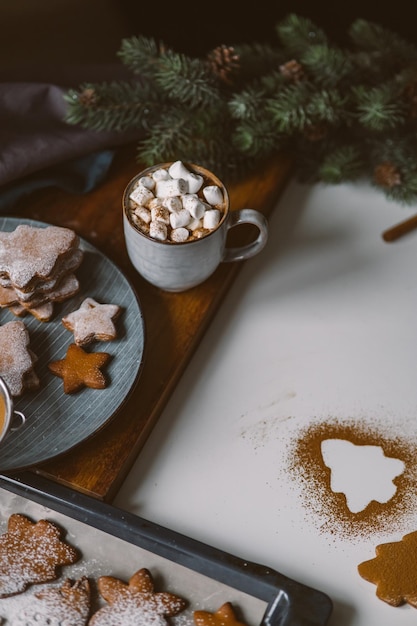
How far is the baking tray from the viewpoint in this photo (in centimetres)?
90

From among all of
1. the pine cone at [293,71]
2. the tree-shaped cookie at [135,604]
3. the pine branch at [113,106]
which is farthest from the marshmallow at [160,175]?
the tree-shaped cookie at [135,604]

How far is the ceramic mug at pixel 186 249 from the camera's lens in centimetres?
106

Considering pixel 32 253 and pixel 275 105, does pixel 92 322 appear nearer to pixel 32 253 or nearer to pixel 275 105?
pixel 32 253

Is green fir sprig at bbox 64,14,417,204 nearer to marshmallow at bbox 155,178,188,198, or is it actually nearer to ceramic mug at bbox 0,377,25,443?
marshmallow at bbox 155,178,188,198

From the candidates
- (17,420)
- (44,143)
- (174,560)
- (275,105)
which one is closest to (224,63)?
(275,105)

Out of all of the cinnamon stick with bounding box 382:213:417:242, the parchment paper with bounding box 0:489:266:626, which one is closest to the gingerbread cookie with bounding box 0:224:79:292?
the parchment paper with bounding box 0:489:266:626

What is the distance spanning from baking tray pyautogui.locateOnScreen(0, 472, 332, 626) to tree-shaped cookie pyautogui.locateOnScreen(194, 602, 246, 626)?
12 mm

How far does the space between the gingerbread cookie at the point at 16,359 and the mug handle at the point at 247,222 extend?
0.34 metres

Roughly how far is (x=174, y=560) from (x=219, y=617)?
9 centimetres

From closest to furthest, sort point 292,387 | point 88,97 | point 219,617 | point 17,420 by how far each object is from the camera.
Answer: point 219,617 → point 17,420 → point 292,387 → point 88,97

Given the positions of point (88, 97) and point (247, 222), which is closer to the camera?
point (247, 222)

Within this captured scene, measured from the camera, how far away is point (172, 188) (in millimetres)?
1082

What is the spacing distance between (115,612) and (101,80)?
0.95m

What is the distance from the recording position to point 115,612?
35.6 inches
